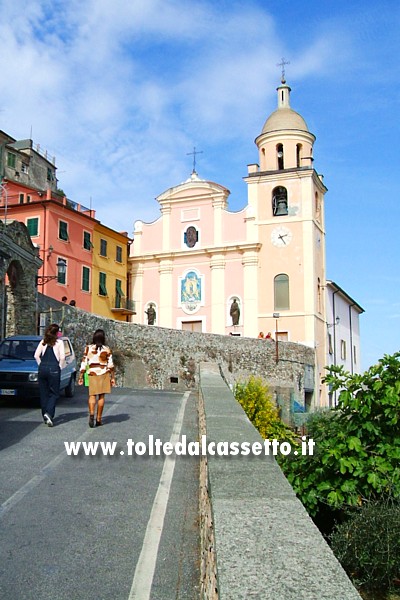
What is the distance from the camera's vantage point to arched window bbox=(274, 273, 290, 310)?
132 feet

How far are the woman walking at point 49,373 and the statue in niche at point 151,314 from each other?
33.7 m

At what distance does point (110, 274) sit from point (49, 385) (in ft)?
A: 110

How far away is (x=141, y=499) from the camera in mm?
5855

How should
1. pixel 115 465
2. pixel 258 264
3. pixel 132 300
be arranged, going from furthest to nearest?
pixel 132 300 → pixel 258 264 → pixel 115 465

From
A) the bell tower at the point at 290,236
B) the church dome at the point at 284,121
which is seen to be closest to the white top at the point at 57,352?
the bell tower at the point at 290,236

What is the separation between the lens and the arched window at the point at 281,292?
132 ft

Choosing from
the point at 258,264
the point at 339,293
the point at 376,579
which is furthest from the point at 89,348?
the point at 339,293

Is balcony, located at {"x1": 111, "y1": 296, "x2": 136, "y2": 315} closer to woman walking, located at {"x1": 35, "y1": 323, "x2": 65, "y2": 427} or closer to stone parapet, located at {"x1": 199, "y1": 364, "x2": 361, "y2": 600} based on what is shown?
woman walking, located at {"x1": 35, "y1": 323, "x2": 65, "y2": 427}

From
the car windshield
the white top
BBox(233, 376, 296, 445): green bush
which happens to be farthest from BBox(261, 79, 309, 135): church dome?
the white top

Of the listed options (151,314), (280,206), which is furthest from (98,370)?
(151,314)

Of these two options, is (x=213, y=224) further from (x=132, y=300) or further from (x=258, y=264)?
(x=132, y=300)

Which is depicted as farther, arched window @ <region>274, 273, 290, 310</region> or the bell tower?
arched window @ <region>274, 273, 290, 310</region>

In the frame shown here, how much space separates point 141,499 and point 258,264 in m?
36.1

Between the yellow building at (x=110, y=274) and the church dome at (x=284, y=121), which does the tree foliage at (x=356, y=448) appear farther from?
the church dome at (x=284, y=121)
